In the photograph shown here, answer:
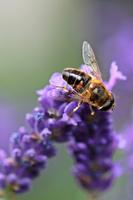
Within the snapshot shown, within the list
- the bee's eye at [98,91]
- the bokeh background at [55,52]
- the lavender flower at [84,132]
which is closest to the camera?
the lavender flower at [84,132]

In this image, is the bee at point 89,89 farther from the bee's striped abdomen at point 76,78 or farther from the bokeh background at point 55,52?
the bokeh background at point 55,52

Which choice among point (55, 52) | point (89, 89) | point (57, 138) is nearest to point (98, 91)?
point (89, 89)

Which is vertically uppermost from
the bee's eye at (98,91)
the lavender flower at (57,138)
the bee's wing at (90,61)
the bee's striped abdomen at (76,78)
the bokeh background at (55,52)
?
the bokeh background at (55,52)

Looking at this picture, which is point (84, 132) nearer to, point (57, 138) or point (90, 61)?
point (57, 138)

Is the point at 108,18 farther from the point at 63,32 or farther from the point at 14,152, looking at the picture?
the point at 14,152

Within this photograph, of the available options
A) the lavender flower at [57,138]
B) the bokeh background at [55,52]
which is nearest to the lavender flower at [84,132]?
the lavender flower at [57,138]

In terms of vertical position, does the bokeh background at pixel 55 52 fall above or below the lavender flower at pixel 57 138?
above
